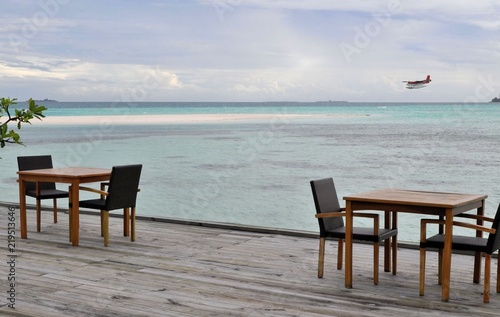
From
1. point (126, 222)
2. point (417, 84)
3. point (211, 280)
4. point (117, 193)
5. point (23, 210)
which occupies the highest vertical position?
A: point (417, 84)

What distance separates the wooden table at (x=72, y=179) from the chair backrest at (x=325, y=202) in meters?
2.29

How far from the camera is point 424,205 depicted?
4504 mm

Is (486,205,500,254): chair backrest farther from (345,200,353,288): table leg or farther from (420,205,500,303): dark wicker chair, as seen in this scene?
(345,200,353,288): table leg

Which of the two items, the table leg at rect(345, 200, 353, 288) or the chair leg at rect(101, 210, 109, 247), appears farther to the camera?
the chair leg at rect(101, 210, 109, 247)

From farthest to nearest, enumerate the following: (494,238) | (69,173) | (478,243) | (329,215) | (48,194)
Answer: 1. (48,194)
2. (69,173)
3. (329,215)
4. (478,243)
5. (494,238)

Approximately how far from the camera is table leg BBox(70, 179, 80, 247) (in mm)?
6262

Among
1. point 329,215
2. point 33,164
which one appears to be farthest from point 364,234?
point 33,164

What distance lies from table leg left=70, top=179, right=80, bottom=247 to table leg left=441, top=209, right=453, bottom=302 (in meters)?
3.22

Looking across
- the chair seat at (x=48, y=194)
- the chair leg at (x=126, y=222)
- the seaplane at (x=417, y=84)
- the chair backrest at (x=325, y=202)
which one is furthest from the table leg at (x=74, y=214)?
the seaplane at (x=417, y=84)

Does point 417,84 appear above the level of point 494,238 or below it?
above

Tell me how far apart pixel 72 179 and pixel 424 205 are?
10.6 ft

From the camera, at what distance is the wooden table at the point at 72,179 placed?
6.30 meters

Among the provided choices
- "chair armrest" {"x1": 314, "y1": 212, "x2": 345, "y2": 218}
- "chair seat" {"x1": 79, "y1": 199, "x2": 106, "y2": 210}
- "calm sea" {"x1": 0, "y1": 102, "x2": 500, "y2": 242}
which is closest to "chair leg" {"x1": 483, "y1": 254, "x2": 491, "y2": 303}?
"chair armrest" {"x1": 314, "y1": 212, "x2": 345, "y2": 218}

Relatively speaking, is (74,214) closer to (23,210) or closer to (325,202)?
(23,210)
